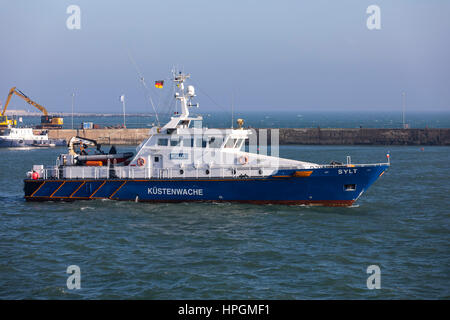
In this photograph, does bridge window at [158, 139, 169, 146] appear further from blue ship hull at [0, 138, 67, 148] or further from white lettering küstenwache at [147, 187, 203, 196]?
blue ship hull at [0, 138, 67, 148]

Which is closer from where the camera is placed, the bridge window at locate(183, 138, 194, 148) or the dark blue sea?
the dark blue sea

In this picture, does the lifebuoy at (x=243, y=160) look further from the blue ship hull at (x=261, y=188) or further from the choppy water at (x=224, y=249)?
the choppy water at (x=224, y=249)

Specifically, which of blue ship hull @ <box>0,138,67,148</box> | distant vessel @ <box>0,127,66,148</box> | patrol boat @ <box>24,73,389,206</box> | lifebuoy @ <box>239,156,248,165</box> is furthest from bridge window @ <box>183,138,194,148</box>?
distant vessel @ <box>0,127,66,148</box>

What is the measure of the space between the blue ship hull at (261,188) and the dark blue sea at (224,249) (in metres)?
0.44

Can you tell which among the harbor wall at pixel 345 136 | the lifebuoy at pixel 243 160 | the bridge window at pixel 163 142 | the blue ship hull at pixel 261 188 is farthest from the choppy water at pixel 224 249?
the harbor wall at pixel 345 136

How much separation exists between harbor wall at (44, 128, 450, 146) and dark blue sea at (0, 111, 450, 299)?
44.8 metres

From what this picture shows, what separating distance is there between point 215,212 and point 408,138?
54610 mm

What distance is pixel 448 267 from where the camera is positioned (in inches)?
656

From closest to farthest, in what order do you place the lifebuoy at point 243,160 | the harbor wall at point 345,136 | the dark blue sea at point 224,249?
the dark blue sea at point 224,249 < the lifebuoy at point 243,160 < the harbor wall at point 345,136

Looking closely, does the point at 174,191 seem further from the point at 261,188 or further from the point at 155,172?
the point at 261,188

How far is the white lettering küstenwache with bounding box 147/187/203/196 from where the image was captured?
82.7 ft

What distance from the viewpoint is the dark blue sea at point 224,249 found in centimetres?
1492

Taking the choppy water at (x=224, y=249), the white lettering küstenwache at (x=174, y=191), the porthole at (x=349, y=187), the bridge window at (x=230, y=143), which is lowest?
the choppy water at (x=224, y=249)
